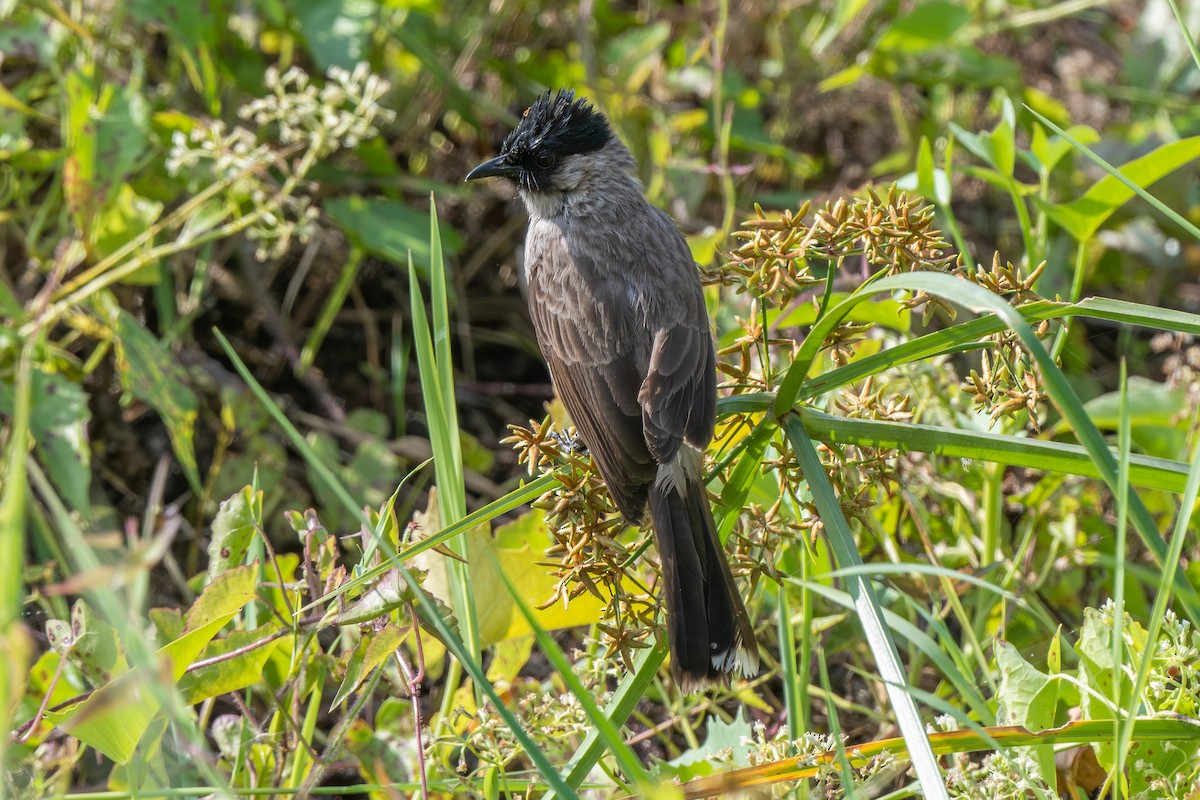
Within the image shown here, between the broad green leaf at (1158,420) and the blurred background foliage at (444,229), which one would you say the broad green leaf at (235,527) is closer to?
the blurred background foliage at (444,229)

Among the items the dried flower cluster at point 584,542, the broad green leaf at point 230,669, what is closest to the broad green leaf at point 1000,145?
the dried flower cluster at point 584,542

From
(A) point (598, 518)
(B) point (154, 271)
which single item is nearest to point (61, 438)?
(B) point (154, 271)

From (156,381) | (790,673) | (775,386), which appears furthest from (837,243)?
(156,381)

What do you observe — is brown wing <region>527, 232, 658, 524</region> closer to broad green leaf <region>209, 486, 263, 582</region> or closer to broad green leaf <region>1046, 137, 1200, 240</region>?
broad green leaf <region>209, 486, 263, 582</region>

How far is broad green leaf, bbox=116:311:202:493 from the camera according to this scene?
3562mm

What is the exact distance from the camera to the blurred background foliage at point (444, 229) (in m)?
3.33

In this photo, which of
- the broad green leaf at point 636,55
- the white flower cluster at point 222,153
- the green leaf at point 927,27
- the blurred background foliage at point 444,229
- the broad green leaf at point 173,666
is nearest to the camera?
the broad green leaf at point 173,666

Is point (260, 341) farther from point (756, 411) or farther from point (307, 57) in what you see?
point (756, 411)

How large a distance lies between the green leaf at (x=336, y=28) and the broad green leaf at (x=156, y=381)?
1262mm

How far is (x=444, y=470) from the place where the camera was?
227 centimetres

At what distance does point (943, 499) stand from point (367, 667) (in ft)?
6.60

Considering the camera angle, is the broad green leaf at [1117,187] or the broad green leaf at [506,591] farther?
the broad green leaf at [1117,187]

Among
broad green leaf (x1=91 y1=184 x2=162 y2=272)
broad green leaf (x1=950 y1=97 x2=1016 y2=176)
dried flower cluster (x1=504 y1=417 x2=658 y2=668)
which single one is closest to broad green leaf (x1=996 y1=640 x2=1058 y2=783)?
dried flower cluster (x1=504 y1=417 x2=658 y2=668)

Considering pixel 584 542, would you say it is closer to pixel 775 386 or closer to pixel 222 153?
pixel 775 386
